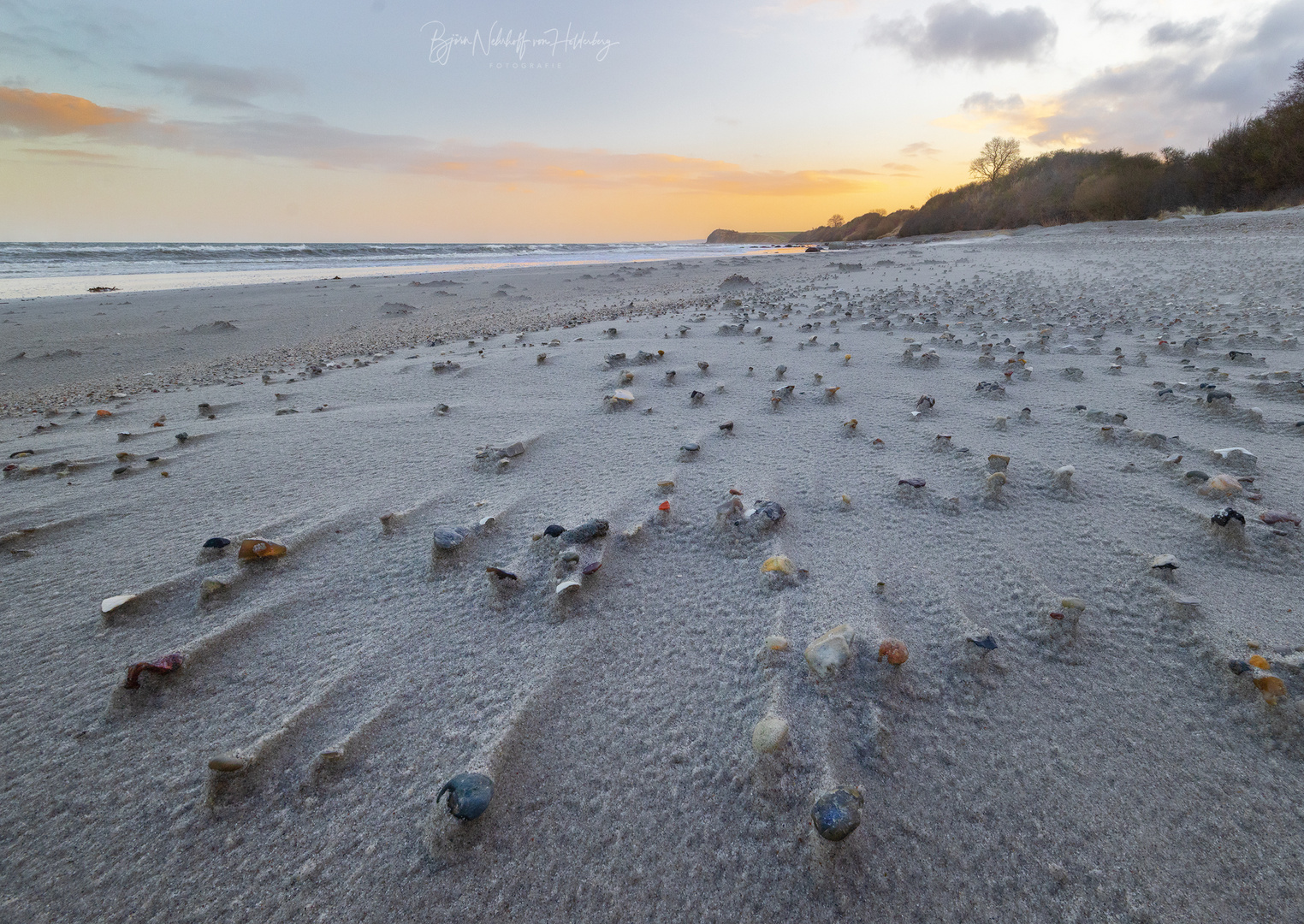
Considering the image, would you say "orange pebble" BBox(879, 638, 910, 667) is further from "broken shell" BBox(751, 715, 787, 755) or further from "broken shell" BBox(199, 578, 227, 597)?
"broken shell" BBox(199, 578, 227, 597)

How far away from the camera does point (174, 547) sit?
1.61 m

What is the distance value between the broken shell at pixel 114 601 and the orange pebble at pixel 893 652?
1736 mm

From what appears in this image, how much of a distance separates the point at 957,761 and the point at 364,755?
1.03 m

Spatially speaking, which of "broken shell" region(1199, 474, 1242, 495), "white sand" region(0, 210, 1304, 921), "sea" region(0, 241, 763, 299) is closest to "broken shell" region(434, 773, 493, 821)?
"white sand" region(0, 210, 1304, 921)

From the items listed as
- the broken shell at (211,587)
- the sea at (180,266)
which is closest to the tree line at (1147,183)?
the sea at (180,266)

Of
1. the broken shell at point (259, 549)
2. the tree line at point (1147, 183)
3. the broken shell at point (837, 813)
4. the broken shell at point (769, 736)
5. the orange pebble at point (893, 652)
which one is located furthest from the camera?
the tree line at point (1147, 183)

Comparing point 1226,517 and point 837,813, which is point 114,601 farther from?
point 1226,517

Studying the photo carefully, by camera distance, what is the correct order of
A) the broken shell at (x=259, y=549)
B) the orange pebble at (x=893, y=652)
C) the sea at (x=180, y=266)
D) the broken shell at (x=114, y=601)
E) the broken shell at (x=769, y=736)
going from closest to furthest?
1. the broken shell at (x=769, y=736)
2. the orange pebble at (x=893, y=652)
3. the broken shell at (x=114, y=601)
4. the broken shell at (x=259, y=549)
5. the sea at (x=180, y=266)

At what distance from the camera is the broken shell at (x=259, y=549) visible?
1.50 meters

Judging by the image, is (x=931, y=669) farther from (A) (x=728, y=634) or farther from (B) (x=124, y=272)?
(B) (x=124, y=272)

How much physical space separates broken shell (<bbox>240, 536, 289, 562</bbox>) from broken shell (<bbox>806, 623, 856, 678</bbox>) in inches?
55.4

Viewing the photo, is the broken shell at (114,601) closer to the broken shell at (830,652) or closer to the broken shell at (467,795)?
the broken shell at (467,795)

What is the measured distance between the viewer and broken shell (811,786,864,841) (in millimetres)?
797

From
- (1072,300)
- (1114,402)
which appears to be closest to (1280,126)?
(1072,300)
